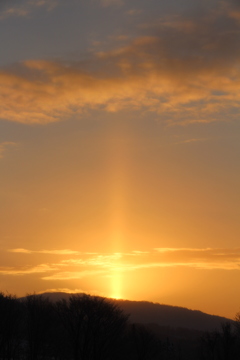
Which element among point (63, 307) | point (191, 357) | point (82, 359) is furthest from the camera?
point (191, 357)

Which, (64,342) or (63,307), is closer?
(63,307)

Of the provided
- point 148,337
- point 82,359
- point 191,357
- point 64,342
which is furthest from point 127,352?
point 191,357

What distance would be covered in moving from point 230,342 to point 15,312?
115ft

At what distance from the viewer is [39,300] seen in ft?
285

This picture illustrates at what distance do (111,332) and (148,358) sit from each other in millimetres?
30653

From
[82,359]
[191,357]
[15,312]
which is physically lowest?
[191,357]

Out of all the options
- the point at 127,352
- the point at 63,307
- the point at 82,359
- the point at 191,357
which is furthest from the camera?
the point at 191,357

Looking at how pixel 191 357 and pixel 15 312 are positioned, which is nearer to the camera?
pixel 15 312

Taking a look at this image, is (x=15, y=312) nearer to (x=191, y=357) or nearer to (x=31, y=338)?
(x=31, y=338)

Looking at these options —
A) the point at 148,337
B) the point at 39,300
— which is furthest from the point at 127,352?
the point at 39,300

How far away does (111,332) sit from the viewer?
76625mm

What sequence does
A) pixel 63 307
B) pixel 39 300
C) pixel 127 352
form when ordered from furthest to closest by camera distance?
1. pixel 127 352
2. pixel 39 300
3. pixel 63 307

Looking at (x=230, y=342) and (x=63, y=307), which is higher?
(x=63, y=307)

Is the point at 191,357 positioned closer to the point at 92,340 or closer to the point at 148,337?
the point at 148,337
